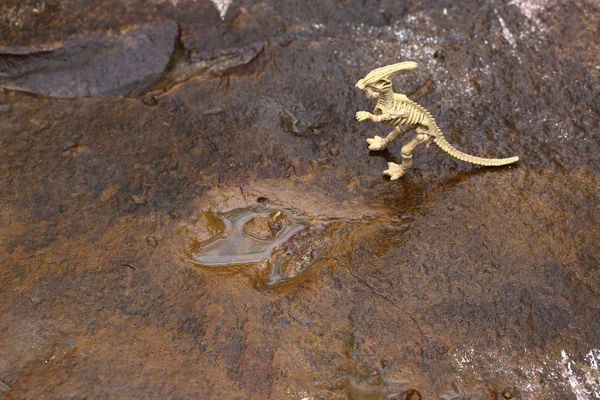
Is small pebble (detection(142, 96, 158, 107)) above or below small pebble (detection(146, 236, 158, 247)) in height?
above

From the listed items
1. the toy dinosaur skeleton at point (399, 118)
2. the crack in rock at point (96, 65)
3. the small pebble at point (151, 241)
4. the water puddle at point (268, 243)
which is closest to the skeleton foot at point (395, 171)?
the toy dinosaur skeleton at point (399, 118)

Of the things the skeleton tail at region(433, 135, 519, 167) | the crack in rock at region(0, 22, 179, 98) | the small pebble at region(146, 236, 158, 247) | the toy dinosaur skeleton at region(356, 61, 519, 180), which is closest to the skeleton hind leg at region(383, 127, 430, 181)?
the toy dinosaur skeleton at region(356, 61, 519, 180)

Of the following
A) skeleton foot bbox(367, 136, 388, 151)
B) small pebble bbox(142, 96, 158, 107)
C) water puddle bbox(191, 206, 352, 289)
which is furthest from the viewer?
small pebble bbox(142, 96, 158, 107)

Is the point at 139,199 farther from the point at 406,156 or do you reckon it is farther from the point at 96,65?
the point at 406,156

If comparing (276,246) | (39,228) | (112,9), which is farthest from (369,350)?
(112,9)

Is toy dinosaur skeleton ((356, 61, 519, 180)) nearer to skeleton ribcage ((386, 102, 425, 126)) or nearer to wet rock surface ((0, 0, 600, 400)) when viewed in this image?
skeleton ribcage ((386, 102, 425, 126))

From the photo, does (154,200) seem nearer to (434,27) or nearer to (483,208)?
(483,208)
